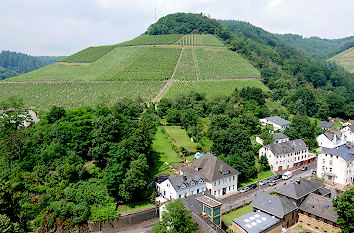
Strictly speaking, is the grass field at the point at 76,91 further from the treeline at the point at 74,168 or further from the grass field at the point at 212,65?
the treeline at the point at 74,168

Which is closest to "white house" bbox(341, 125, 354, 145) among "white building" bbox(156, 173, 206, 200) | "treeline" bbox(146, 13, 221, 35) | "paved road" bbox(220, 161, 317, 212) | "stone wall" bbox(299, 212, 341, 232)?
"paved road" bbox(220, 161, 317, 212)

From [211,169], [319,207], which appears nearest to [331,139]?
[319,207]

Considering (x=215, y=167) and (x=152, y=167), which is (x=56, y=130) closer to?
(x=152, y=167)

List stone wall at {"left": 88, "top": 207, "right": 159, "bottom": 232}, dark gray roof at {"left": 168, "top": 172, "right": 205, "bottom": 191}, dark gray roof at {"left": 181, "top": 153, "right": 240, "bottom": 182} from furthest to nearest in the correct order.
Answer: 1. dark gray roof at {"left": 181, "top": 153, "right": 240, "bottom": 182}
2. dark gray roof at {"left": 168, "top": 172, "right": 205, "bottom": 191}
3. stone wall at {"left": 88, "top": 207, "right": 159, "bottom": 232}

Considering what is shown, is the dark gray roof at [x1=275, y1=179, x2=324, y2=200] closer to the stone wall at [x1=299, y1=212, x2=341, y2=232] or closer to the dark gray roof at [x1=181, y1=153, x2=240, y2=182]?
the stone wall at [x1=299, y1=212, x2=341, y2=232]

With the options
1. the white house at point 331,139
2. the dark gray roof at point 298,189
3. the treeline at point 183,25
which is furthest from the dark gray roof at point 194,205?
the treeline at point 183,25

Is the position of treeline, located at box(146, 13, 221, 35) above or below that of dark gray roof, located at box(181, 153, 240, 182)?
above
